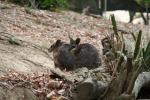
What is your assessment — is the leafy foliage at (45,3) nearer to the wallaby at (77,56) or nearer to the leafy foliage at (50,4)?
the leafy foliage at (50,4)

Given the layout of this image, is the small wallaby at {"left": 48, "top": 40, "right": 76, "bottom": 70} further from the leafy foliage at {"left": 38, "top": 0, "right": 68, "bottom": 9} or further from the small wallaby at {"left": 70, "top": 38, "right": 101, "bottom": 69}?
the leafy foliage at {"left": 38, "top": 0, "right": 68, "bottom": 9}

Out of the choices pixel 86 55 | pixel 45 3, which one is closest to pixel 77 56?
pixel 86 55

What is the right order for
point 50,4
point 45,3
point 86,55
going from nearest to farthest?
point 86,55, point 45,3, point 50,4

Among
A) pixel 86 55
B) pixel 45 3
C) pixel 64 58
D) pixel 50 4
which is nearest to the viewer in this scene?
pixel 86 55

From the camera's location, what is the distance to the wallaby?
9.62 meters

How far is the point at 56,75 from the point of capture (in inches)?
332

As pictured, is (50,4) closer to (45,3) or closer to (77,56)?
(45,3)

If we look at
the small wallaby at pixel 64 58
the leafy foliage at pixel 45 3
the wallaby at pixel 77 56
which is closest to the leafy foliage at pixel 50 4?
the leafy foliage at pixel 45 3

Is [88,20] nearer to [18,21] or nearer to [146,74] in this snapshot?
[18,21]

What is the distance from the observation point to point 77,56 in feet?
31.9

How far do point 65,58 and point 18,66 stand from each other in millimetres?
989

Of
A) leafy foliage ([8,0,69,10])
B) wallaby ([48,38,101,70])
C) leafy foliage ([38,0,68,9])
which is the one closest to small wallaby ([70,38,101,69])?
wallaby ([48,38,101,70])

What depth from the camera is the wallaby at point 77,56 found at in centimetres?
962

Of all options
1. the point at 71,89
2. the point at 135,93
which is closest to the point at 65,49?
the point at 71,89
